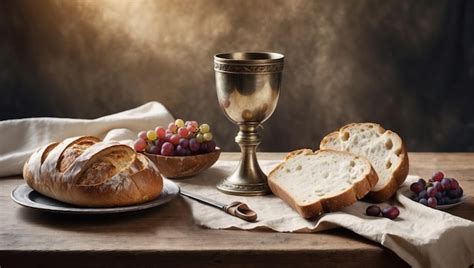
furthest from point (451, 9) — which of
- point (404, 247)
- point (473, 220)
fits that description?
point (404, 247)

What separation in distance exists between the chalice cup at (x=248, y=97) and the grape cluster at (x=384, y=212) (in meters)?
0.30

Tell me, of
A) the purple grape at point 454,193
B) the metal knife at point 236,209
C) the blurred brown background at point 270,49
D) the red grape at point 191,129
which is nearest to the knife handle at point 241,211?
the metal knife at point 236,209

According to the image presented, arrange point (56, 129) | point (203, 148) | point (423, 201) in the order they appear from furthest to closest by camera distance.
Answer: point (56, 129), point (203, 148), point (423, 201)

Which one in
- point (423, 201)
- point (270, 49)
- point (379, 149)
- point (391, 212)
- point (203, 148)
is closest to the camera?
point (391, 212)

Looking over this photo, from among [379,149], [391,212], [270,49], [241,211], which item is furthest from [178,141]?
[270,49]

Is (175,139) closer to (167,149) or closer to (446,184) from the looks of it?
(167,149)

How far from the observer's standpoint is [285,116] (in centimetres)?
329

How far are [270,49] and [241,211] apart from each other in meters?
1.62

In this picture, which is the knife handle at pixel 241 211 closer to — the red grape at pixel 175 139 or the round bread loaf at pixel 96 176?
the round bread loaf at pixel 96 176

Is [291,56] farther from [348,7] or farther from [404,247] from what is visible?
[404,247]

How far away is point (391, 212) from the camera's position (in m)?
1.63

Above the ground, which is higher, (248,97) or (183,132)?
(248,97)

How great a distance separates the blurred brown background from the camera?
3.17m

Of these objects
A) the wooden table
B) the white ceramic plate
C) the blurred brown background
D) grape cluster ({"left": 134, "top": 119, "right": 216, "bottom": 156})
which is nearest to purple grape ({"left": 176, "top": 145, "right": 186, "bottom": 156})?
grape cluster ({"left": 134, "top": 119, "right": 216, "bottom": 156})
